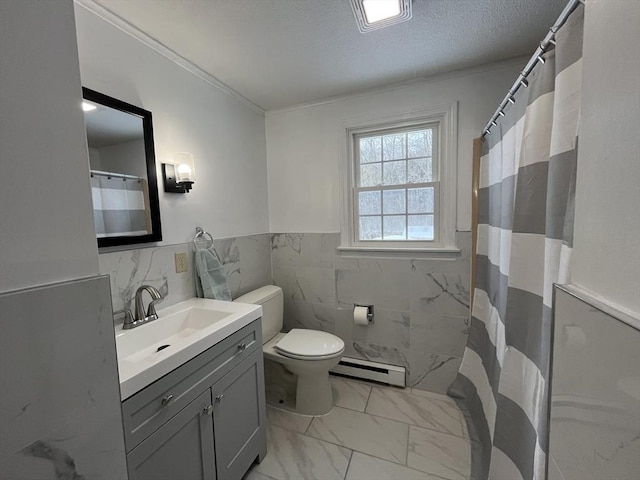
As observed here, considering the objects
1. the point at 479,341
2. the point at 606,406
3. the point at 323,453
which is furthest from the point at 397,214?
the point at 606,406

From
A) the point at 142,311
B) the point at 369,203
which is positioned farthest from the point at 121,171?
the point at 369,203

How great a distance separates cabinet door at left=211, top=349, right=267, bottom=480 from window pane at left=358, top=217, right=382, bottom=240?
1.23 metres

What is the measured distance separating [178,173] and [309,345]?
137 centimetres

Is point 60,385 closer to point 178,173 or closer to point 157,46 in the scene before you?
point 178,173

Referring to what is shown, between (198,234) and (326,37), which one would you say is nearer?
(326,37)

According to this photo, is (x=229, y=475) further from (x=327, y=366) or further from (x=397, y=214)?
(x=397, y=214)

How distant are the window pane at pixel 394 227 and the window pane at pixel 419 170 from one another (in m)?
0.31

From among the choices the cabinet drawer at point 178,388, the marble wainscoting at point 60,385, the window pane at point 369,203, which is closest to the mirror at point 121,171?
the cabinet drawer at point 178,388

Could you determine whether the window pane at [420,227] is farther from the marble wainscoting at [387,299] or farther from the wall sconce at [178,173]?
the wall sconce at [178,173]

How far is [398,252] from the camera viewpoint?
206 cm

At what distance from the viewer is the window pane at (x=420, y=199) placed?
2043mm

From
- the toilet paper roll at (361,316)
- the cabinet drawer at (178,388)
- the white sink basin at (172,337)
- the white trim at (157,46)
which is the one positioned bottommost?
the toilet paper roll at (361,316)

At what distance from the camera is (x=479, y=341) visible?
1639mm

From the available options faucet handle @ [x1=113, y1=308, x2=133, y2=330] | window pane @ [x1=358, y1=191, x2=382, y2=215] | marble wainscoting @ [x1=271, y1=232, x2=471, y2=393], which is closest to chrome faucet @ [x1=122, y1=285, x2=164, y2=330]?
faucet handle @ [x1=113, y1=308, x2=133, y2=330]
